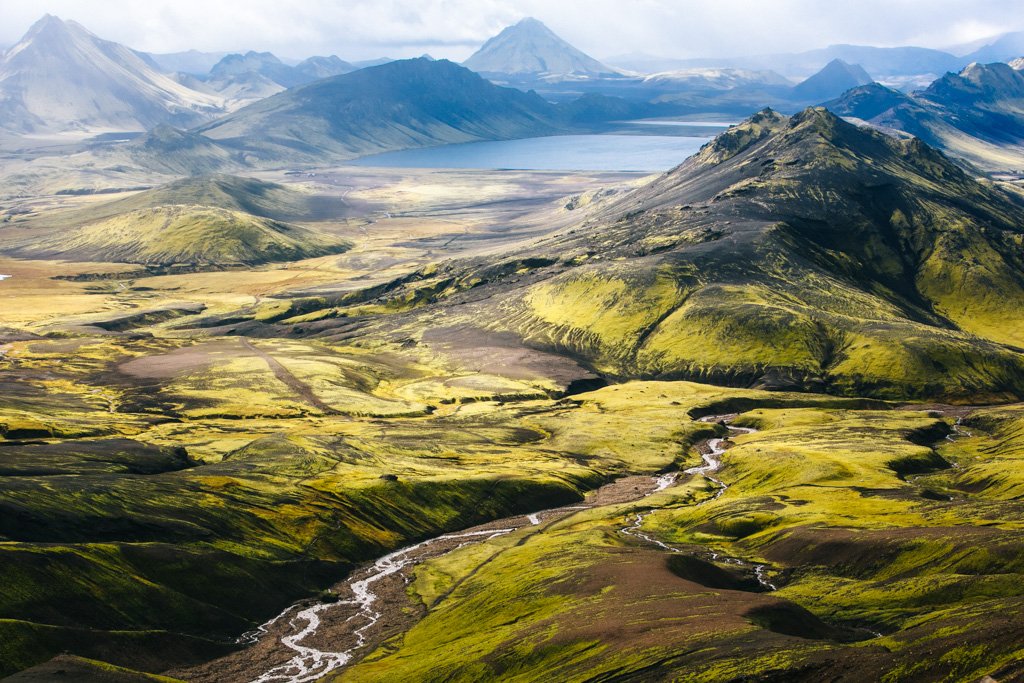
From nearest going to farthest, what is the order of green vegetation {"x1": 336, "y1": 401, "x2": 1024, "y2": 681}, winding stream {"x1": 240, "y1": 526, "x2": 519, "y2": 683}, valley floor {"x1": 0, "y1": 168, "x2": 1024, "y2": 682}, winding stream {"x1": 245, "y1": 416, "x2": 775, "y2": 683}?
green vegetation {"x1": 336, "y1": 401, "x2": 1024, "y2": 681}
valley floor {"x1": 0, "y1": 168, "x2": 1024, "y2": 682}
winding stream {"x1": 240, "y1": 526, "x2": 519, "y2": 683}
winding stream {"x1": 245, "y1": 416, "x2": 775, "y2": 683}

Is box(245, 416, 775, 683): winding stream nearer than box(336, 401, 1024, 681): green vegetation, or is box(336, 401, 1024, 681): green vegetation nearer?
box(336, 401, 1024, 681): green vegetation

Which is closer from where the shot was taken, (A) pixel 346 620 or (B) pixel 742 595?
(B) pixel 742 595

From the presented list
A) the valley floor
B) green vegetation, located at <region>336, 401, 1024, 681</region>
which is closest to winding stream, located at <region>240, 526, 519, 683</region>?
the valley floor

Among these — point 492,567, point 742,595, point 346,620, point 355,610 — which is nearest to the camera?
point 742,595

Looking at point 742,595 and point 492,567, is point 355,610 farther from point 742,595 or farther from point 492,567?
point 742,595

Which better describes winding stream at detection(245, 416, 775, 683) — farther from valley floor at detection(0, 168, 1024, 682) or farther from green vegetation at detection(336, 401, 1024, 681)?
green vegetation at detection(336, 401, 1024, 681)

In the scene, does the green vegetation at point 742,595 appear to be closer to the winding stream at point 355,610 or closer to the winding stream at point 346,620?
the winding stream at point 355,610

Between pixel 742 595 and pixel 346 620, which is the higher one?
pixel 742 595

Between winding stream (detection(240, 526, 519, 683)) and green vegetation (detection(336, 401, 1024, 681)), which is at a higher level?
green vegetation (detection(336, 401, 1024, 681))

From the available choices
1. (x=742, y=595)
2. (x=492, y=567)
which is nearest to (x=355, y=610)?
(x=492, y=567)

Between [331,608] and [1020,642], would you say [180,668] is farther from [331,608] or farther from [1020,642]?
[1020,642]

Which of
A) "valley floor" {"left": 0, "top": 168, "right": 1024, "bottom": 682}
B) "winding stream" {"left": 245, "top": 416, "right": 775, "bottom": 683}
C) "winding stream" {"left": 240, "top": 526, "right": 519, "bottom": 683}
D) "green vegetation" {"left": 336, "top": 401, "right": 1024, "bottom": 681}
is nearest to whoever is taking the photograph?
"green vegetation" {"left": 336, "top": 401, "right": 1024, "bottom": 681}

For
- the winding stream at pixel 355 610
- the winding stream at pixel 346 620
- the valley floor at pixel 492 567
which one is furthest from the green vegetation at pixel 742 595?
the winding stream at pixel 346 620
